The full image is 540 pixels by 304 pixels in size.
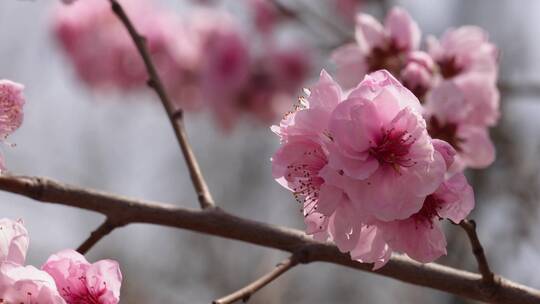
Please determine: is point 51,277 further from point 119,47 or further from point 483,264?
point 119,47

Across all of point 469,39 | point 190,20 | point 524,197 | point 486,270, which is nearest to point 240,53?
point 190,20

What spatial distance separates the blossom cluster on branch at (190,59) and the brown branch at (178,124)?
2.08 meters

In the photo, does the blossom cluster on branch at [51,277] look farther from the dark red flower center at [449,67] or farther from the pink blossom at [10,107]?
the dark red flower center at [449,67]

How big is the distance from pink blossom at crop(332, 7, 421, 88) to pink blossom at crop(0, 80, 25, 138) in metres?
0.88

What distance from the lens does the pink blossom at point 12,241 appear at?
1496mm

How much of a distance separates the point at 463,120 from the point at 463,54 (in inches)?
9.2

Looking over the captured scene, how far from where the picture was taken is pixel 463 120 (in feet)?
7.16

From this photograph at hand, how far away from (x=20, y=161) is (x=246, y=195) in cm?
166

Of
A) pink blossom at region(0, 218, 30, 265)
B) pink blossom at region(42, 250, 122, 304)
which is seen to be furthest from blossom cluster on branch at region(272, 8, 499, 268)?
pink blossom at region(0, 218, 30, 265)

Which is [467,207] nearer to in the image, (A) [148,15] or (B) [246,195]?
(A) [148,15]

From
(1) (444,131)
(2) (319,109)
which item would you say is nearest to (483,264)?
(2) (319,109)

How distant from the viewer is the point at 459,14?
6.75 meters

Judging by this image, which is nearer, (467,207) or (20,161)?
(467,207)

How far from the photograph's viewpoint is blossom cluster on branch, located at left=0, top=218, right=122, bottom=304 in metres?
1.46
